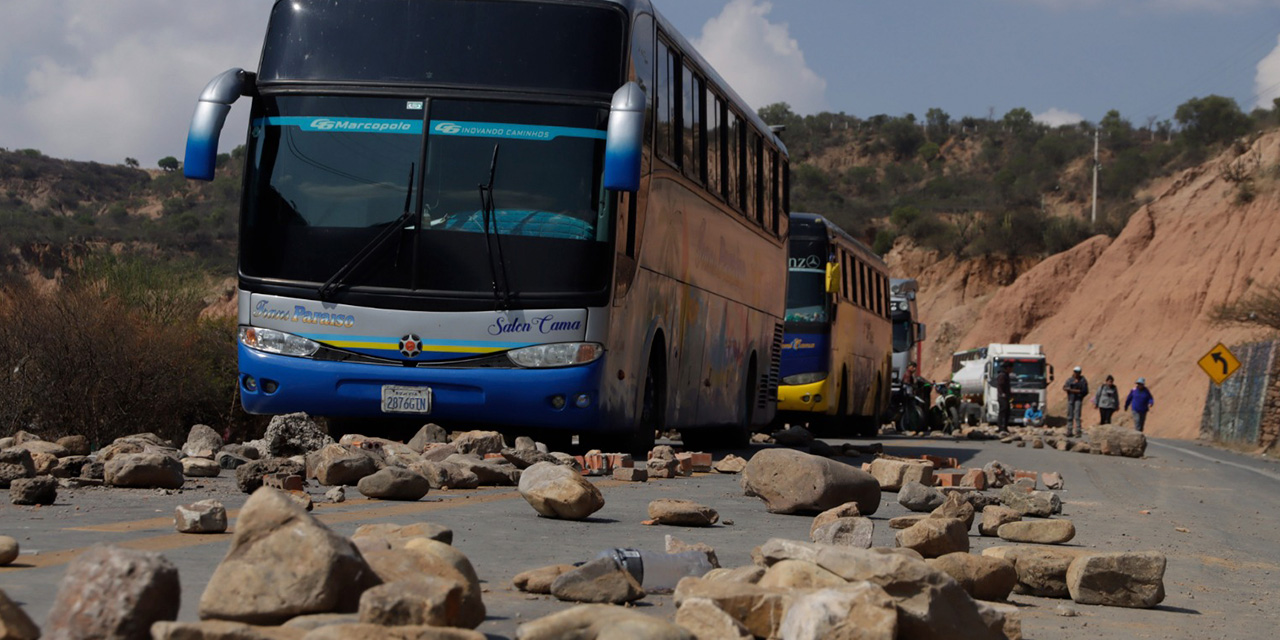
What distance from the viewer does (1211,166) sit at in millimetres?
65500

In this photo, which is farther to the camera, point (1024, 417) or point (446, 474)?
point (1024, 417)

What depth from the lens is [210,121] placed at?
1170cm

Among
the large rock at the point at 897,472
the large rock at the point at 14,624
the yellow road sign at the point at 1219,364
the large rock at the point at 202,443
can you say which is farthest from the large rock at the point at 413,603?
the yellow road sign at the point at 1219,364

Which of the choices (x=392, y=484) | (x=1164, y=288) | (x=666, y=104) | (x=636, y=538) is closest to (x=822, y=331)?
(x=666, y=104)

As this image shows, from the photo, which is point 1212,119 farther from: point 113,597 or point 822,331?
point 113,597

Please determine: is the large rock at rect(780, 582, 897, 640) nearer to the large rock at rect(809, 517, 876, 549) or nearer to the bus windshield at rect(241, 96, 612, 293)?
the large rock at rect(809, 517, 876, 549)

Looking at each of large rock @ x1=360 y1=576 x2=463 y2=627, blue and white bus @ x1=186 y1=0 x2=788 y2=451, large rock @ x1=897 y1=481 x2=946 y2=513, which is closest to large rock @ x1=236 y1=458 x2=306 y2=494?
blue and white bus @ x1=186 y1=0 x2=788 y2=451

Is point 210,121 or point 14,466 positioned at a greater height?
point 210,121

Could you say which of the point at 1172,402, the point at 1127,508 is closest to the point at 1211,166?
the point at 1172,402

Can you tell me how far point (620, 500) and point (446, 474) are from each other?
3.65 feet

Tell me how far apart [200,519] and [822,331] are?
2162cm

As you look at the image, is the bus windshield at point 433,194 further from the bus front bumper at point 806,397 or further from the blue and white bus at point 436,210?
the bus front bumper at point 806,397

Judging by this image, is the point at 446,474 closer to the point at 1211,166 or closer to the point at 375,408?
the point at 375,408

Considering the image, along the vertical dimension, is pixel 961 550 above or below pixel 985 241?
below
